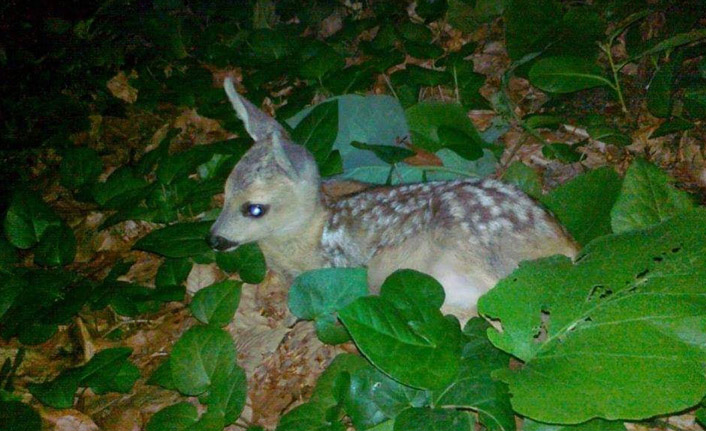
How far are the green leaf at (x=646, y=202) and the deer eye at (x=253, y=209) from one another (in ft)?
6.64

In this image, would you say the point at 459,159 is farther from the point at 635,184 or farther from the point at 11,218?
the point at 11,218

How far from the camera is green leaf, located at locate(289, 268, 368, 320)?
304 cm

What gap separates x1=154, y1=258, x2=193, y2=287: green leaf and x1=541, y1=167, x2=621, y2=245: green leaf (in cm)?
235

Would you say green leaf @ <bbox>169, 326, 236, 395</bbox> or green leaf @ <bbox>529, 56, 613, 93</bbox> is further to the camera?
green leaf @ <bbox>529, 56, 613, 93</bbox>

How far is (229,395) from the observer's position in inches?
111

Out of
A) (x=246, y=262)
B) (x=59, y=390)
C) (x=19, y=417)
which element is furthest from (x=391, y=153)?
(x=19, y=417)

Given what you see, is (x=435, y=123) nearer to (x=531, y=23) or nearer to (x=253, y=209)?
(x=531, y=23)

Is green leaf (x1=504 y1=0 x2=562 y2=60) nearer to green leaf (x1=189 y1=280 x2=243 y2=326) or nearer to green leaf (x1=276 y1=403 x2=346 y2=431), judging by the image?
green leaf (x1=189 y1=280 x2=243 y2=326)

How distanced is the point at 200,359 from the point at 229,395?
1.06 ft

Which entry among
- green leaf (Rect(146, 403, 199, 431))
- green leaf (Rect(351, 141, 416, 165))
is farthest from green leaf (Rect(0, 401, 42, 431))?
green leaf (Rect(351, 141, 416, 165))

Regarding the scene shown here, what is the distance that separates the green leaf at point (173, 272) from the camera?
376 centimetres

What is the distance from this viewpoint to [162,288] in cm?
365

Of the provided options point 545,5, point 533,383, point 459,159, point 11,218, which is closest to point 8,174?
point 11,218

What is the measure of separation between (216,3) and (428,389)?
6.38 m
